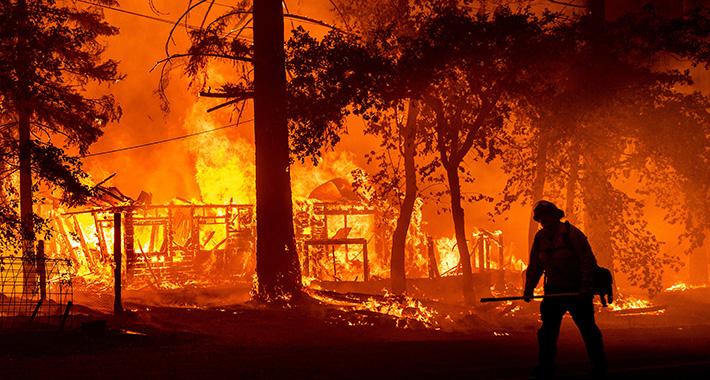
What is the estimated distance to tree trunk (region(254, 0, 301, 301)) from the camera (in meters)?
14.9

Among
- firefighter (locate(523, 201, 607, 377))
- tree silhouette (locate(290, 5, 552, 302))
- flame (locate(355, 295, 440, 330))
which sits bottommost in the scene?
flame (locate(355, 295, 440, 330))

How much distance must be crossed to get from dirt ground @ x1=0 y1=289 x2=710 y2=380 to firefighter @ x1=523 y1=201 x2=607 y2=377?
348 millimetres

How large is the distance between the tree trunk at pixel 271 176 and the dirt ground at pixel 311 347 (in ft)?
2.40

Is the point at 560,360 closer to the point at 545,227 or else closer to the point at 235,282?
the point at 545,227

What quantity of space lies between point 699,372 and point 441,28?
29.0ft

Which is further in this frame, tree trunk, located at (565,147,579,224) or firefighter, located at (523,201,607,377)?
tree trunk, located at (565,147,579,224)

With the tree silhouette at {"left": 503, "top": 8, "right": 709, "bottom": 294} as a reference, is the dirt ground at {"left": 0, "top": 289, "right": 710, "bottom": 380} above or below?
below

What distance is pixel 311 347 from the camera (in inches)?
397

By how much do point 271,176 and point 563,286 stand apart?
28.5 feet

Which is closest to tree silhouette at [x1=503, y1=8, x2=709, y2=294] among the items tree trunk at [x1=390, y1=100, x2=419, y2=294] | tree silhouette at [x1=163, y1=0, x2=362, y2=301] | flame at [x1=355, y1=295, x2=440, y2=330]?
tree trunk at [x1=390, y1=100, x2=419, y2=294]

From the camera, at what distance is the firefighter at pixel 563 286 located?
7.24m

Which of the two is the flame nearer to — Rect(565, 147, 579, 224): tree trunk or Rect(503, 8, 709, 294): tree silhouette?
Rect(503, 8, 709, 294): tree silhouette

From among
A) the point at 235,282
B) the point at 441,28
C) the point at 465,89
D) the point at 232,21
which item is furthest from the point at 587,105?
the point at 235,282

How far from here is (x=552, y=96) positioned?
→ 16375 millimetres
